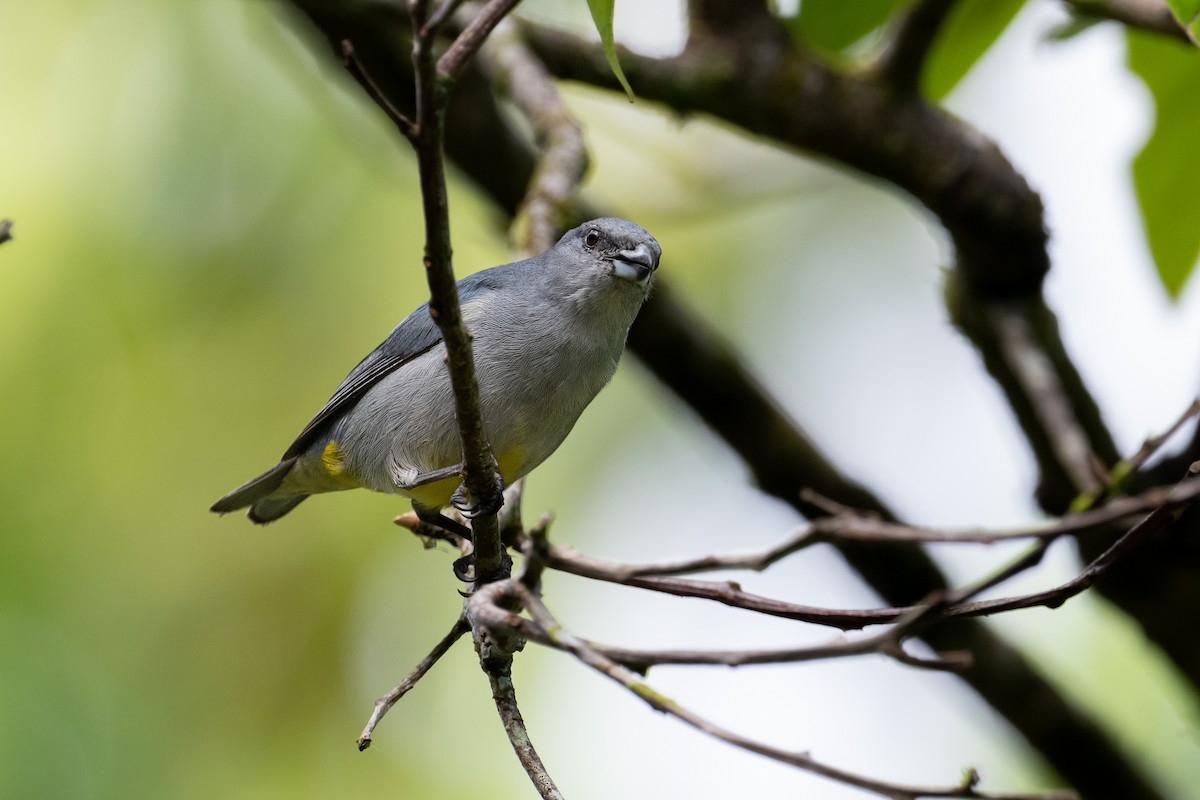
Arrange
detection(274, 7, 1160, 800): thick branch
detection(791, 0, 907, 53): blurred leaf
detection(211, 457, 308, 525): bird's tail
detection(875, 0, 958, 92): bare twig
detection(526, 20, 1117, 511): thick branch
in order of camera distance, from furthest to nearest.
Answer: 1. detection(274, 7, 1160, 800): thick branch
2. detection(211, 457, 308, 525): bird's tail
3. detection(526, 20, 1117, 511): thick branch
4. detection(875, 0, 958, 92): bare twig
5. detection(791, 0, 907, 53): blurred leaf

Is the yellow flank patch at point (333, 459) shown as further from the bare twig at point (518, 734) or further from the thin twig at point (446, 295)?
the bare twig at point (518, 734)

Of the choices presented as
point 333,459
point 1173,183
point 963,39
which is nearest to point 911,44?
point 963,39

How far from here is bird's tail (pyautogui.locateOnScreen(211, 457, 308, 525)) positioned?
14.2ft

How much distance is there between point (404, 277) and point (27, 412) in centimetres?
210

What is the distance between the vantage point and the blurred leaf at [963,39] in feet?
13.2

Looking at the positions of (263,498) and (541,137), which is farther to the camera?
(263,498)

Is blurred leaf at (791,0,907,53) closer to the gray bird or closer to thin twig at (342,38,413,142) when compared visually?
the gray bird

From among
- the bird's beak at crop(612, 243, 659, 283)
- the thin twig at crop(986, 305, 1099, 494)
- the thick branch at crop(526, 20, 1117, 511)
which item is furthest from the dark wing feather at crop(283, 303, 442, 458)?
the thin twig at crop(986, 305, 1099, 494)

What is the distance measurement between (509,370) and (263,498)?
158 cm

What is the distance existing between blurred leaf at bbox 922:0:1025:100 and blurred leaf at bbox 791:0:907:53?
749mm

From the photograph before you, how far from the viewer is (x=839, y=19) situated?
3383mm

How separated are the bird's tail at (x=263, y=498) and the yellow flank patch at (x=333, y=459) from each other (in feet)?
0.75

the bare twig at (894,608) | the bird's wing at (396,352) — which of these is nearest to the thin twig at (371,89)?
the bare twig at (894,608)

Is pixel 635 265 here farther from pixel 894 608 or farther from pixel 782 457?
pixel 894 608
